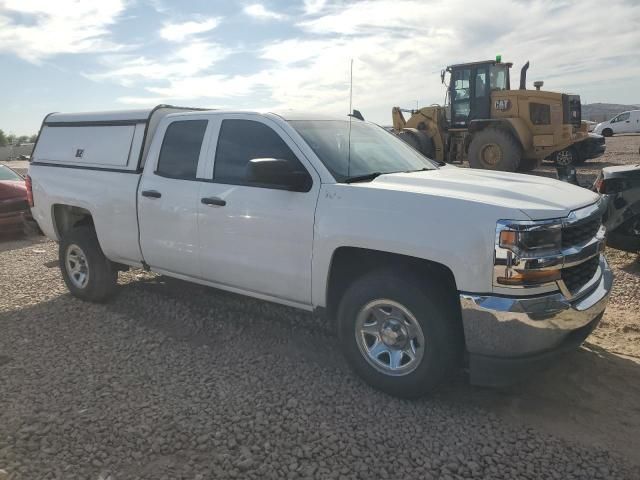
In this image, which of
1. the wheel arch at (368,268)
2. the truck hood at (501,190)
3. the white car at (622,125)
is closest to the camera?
the truck hood at (501,190)

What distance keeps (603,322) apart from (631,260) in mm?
2403

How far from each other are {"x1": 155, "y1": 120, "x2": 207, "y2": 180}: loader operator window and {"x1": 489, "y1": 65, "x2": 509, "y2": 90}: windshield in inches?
489

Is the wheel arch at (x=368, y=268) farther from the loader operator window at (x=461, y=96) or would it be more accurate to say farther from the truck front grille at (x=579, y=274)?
the loader operator window at (x=461, y=96)

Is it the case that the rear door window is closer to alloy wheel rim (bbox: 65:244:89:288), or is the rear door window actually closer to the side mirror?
the side mirror

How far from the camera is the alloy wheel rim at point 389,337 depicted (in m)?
3.45

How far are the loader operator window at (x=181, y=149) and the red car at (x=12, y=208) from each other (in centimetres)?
638

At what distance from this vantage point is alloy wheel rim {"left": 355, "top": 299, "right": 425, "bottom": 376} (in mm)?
3449

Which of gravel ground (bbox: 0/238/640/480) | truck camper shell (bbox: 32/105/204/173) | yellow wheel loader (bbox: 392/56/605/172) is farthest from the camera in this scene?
yellow wheel loader (bbox: 392/56/605/172)

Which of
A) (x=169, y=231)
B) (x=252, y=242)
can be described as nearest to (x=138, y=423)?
(x=252, y=242)

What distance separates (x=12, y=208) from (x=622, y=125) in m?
38.1

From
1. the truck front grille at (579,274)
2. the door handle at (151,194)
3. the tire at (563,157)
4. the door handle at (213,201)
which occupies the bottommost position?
the truck front grille at (579,274)

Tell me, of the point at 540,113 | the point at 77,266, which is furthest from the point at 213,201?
the point at 540,113

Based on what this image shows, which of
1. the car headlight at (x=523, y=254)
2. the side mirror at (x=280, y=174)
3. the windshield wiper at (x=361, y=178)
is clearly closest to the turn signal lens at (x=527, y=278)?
the car headlight at (x=523, y=254)

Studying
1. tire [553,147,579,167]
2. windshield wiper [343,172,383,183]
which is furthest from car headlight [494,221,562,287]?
tire [553,147,579,167]
